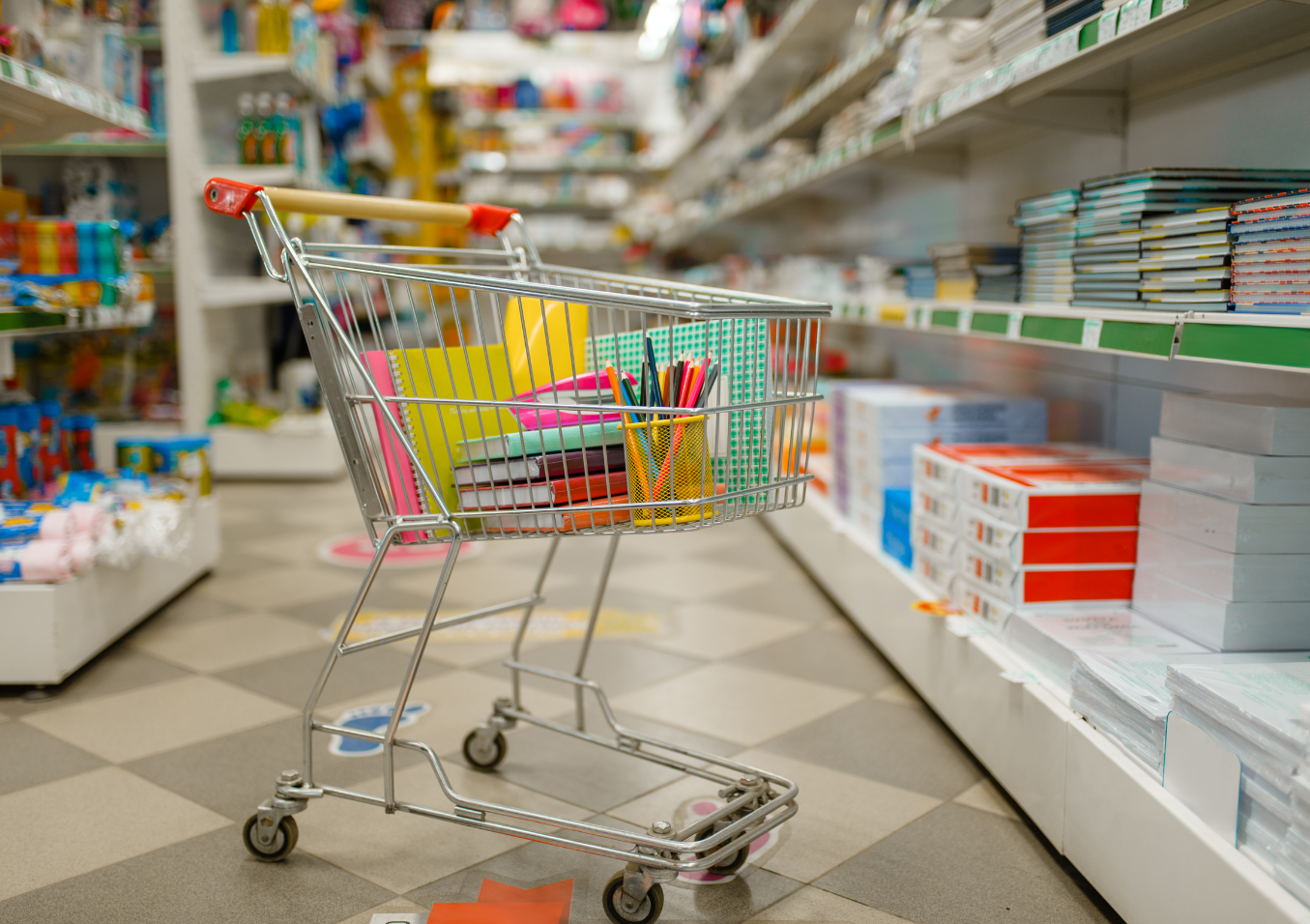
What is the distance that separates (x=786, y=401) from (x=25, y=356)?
4.80 meters

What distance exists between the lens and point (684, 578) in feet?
11.6

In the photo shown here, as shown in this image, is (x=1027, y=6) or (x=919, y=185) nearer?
(x=1027, y=6)

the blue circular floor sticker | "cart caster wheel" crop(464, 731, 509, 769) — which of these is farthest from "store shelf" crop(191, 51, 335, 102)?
"cart caster wheel" crop(464, 731, 509, 769)

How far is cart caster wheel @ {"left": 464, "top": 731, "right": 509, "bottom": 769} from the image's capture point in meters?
1.99

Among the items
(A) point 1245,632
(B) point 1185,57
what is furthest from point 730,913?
(B) point 1185,57

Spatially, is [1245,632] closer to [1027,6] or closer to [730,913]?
[730,913]

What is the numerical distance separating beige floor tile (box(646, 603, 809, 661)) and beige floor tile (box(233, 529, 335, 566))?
1.46 metres

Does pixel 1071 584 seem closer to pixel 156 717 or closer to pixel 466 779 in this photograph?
pixel 466 779

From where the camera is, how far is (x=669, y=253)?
383 inches

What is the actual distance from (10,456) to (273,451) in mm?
2612

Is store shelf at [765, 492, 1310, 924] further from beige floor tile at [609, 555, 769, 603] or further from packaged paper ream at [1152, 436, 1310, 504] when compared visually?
beige floor tile at [609, 555, 769, 603]

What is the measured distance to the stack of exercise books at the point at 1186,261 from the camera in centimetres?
152

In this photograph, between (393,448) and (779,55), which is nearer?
(393,448)

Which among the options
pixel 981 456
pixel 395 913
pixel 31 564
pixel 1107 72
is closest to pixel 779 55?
pixel 1107 72
